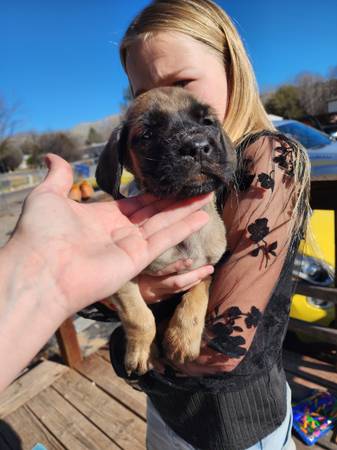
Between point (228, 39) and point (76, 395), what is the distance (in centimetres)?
357

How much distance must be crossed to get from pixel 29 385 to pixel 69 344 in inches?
23.1

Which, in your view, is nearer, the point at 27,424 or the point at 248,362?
the point at 248,362

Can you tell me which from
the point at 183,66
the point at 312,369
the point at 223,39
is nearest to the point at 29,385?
the point at 312,369

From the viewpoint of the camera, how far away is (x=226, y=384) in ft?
5.29

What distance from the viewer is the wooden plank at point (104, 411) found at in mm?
3205

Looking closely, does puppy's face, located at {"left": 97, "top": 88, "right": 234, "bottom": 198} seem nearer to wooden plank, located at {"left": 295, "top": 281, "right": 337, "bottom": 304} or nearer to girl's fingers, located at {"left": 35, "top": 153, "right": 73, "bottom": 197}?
girl's fingers, located at {"left": 35, "top": 153, "right": 73, "bottom": 197}

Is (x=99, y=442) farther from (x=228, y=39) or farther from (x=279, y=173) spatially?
(x=228, y=39)

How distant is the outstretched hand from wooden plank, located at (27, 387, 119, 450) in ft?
7.71

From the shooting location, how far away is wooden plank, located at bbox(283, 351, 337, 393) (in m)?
3.46

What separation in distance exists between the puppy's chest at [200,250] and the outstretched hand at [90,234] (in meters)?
0.18

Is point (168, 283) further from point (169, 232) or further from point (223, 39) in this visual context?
point (223, 39)

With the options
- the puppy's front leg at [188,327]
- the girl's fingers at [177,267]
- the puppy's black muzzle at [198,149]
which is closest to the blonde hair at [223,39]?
the puppy's black muzzle at [198,149]

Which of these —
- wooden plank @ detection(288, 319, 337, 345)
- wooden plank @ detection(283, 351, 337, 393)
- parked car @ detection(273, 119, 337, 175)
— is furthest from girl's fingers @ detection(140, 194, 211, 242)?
parked car @ detection(273, 119, 337, 175)

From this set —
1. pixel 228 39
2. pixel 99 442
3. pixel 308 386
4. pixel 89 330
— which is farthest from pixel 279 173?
pixel 89 330
